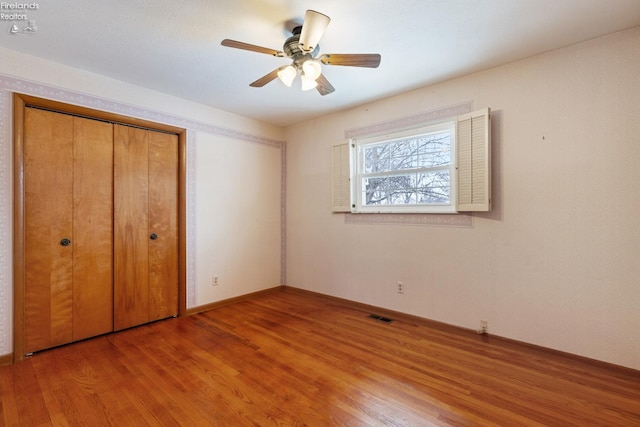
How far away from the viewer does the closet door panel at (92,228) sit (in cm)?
265

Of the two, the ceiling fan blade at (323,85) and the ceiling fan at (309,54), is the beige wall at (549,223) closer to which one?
the ceiling fan blade at (323,85)

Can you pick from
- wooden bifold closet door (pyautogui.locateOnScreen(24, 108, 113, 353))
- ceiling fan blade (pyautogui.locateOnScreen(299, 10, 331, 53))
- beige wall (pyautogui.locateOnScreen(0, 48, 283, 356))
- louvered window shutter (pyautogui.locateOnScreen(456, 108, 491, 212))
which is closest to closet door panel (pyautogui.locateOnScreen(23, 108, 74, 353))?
wooden bifold closet door (pyautogui.locateOnScreen(24, 108, 113, 353))

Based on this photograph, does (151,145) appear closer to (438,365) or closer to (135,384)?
(135,384)

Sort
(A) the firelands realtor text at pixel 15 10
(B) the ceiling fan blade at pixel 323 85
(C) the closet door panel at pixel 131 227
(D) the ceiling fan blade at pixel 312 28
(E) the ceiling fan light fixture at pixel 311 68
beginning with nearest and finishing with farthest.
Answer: (D) the ceiling fan blade at pixel 312 28
(A) the firelands realtor text at pixel 15 10
(E) the ceiling fan light fixture at pixel 311 68
(B) the ceiling fan blade at pixel 323 85
(C) the closet door panel at pixel 131 227

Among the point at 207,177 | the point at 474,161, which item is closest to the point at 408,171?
the point at 474,161

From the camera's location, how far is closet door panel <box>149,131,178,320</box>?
316cm

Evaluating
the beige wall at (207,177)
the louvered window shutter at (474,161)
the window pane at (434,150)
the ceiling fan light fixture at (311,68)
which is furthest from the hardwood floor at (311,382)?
the ceiling fan light fixture at (311,68)

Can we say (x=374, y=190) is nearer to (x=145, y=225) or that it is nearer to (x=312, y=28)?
(x=312, y=28)

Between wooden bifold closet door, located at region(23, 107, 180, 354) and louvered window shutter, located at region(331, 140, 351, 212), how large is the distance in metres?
1.92

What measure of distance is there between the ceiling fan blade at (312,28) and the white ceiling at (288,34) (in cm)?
25

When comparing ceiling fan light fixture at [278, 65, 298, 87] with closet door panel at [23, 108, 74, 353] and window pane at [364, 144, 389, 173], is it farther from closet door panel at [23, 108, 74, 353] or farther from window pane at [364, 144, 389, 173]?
closet door panel at [23, 108, 74, 353]

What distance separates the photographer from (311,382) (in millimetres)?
2014

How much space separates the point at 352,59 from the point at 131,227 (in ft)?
8.86

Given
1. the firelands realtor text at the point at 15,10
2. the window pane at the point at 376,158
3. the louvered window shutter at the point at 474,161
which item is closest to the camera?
the firelands realtor text at the point at 15,10
